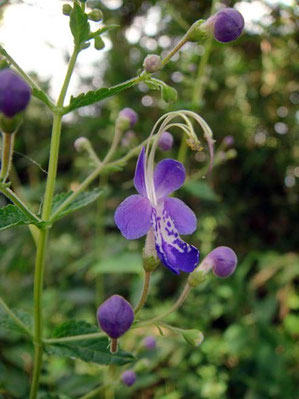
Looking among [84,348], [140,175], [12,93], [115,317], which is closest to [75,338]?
[84,348]

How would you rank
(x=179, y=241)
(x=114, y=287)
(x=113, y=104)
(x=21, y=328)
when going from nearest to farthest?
(x=179, y=241) → (x=21, y=328) → (x=113, y=104) → (x=114, y=287)

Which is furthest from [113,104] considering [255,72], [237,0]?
[255,72]

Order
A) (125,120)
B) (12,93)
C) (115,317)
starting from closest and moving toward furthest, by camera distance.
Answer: (12,93) → (115,317) → (125,120)

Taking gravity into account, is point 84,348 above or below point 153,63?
below

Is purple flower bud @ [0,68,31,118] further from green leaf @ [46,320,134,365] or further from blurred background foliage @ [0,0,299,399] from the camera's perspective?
blurred background foliage @ [0,0,299,399]

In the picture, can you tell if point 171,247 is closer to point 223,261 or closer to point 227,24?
point 223,261

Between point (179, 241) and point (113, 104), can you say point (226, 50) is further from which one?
point (179, 241)
